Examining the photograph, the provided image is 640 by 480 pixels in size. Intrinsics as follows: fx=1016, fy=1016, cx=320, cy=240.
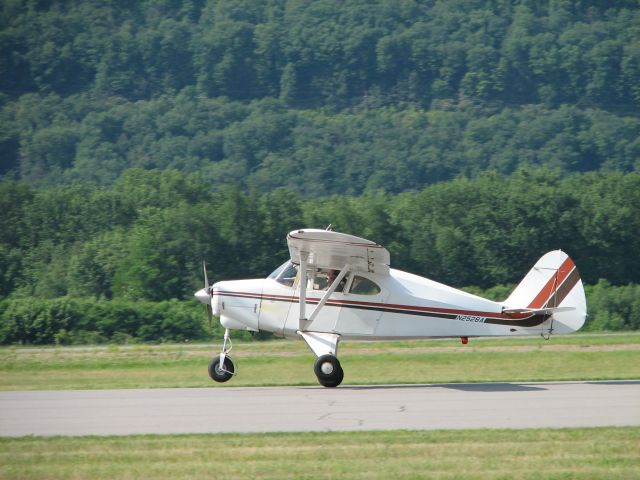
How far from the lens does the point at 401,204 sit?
179ft

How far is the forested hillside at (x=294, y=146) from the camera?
4425cm

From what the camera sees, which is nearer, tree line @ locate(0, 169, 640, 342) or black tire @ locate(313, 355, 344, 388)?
black tire @ locate(313, 355, 344, 388)

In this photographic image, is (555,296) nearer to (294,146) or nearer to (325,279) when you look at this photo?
(325,279)

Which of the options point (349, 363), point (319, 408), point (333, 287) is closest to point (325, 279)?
point (333, 287)

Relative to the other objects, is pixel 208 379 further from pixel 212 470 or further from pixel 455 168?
pixel 455 168

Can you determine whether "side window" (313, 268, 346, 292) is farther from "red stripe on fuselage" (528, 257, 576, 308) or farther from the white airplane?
"red stripe on fuselage" (528, 257, 576, 308)

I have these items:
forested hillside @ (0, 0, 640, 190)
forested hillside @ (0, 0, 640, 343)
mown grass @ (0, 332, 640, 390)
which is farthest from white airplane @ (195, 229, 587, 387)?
forested hillside @ (0, 0, 640, 190)

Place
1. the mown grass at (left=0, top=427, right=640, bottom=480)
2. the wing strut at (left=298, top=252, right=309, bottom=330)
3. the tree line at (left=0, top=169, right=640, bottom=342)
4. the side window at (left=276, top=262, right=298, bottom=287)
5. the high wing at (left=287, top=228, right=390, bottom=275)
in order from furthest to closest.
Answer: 1. the tree line at (left=0, top=169, right=640, bottom=342)
2. the side window at (left=276, top=262, right=298, bottom=287)
3. the wing strut at (left=298, top=252, right=309, bottom=330)
4. the high wing at (left=287, top=228, right=390, bottom=275)
5. the mown grass at (left=0, top=427, right=640, bottom=480)

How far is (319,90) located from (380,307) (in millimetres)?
119468

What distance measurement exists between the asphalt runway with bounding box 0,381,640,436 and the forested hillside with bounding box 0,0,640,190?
8248 cm

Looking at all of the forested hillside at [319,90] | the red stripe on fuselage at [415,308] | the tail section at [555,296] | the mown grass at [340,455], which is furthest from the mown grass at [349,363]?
the forested hillside at [319,90]

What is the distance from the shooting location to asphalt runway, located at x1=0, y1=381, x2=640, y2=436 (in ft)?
39.9

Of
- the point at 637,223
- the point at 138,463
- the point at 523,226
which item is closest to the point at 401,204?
the point at 523,226

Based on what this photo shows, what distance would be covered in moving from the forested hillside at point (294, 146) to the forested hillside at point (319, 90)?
0.37 meters
